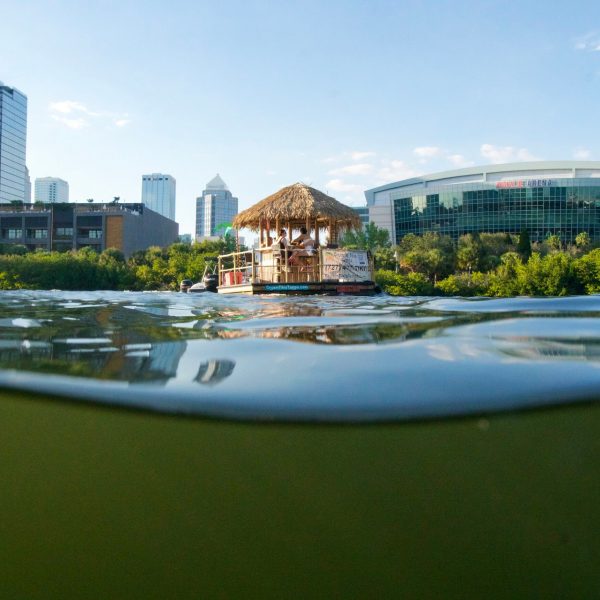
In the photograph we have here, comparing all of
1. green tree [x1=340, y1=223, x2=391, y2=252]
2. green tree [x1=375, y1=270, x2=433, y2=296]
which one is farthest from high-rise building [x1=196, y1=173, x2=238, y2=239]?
green tree [x1=375, y1=270, x2=433, y2=296]

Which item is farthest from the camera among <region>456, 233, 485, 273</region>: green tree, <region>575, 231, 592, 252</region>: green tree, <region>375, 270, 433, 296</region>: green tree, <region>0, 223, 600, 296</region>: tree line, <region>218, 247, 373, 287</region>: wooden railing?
<region>575, 231, 592, 252</region>: green tree

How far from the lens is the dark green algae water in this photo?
1344 millimetres

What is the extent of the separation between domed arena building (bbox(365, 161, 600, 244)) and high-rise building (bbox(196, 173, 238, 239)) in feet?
432

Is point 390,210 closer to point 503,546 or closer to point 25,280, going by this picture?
point 25,280

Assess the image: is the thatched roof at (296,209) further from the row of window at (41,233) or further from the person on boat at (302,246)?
the row of window at (41,233)

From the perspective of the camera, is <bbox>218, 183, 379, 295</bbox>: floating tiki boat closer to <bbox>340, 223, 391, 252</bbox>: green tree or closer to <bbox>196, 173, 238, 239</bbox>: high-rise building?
<bbox>340, 223, 391, 252</bbox>: green tree

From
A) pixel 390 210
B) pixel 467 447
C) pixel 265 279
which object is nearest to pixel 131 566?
pixel 467 447

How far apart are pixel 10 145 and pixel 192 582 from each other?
129m

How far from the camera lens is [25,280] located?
2709 cm

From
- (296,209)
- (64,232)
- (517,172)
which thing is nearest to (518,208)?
(517,172)

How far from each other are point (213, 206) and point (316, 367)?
185m

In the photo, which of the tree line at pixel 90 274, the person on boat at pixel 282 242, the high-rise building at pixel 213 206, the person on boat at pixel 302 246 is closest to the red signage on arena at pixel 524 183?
the tree line at pixel 90 274

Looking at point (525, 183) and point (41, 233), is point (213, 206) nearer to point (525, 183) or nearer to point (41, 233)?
point (41, 233)

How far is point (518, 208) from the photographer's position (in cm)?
4862
